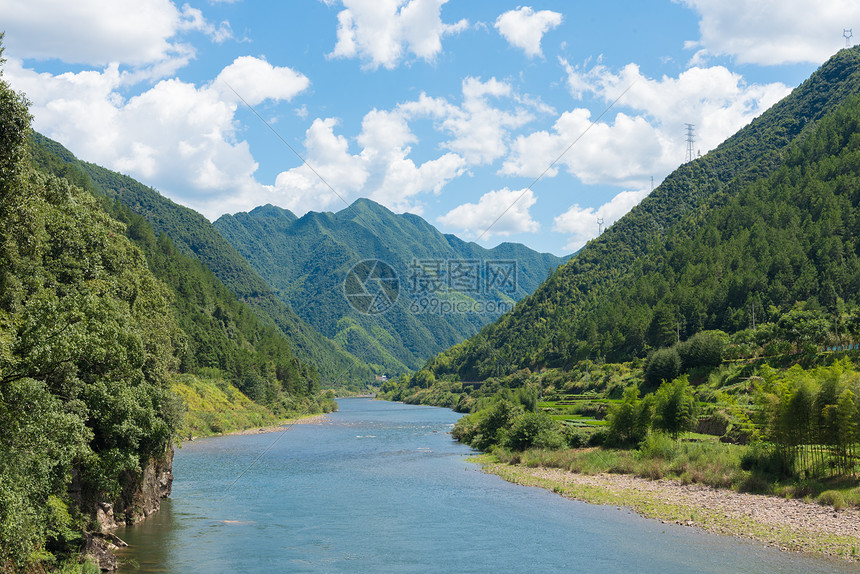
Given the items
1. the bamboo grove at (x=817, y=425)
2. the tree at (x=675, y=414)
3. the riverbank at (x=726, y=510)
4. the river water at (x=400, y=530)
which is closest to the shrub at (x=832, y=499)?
the riverbank at (x=726, y=510)

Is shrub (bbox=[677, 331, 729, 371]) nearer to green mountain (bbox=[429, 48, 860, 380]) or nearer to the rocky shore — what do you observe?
green mountain (bbox=[429, 48, 860, 380])

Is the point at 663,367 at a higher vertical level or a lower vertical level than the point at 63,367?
higher

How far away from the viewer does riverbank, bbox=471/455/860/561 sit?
32938 millimetres

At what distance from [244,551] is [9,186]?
785 inches

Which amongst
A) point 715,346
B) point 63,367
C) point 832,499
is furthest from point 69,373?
point 715,346

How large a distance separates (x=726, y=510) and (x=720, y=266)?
9435 centimetres

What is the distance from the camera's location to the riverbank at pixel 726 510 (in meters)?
32.9

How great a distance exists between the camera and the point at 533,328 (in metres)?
176

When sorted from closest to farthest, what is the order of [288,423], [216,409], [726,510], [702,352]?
[726,510] < [702,352] < [216,409] < [288,423]

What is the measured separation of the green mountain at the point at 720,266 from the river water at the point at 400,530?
229ft

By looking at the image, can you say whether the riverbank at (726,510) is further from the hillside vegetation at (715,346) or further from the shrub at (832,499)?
the hillside vegetation at (715,346)

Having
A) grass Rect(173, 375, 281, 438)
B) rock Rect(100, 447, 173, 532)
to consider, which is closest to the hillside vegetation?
rock Rect(100, 447, 173, 532)

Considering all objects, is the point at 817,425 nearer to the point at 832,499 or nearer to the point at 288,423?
the point at 832,499

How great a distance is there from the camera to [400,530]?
37781 mm
